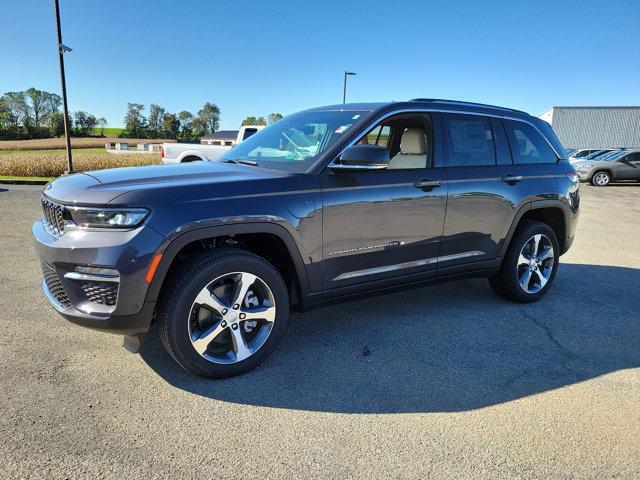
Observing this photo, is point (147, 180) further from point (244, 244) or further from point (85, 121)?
point (85, 121)

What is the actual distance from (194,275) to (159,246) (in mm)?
282

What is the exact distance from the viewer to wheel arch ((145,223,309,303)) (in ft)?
9.03

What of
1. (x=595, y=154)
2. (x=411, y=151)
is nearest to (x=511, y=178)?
(x=411, y=151)

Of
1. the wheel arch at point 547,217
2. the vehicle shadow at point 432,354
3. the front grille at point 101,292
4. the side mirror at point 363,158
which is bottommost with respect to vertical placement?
the vehicle shadow at point 432,354

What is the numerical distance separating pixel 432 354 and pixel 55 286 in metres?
2.62

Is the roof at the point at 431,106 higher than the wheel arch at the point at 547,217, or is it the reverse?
the roof at the point at 431,106

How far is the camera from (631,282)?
18.3 ft

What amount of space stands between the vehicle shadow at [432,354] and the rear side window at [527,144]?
1436 mm

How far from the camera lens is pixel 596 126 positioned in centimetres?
4050

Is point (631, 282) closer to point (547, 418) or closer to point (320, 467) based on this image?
point (547, 418)

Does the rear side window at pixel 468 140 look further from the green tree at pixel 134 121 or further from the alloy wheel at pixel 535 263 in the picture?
the green tree at pixel 134 121

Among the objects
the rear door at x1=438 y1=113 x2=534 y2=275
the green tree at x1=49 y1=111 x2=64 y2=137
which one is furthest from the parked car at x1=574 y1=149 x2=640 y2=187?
the green tree at x1=49 y1=111 x2=64 y2=137

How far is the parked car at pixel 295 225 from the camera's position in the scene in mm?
2729

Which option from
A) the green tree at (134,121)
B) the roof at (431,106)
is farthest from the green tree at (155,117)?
the roof at (431,106)
